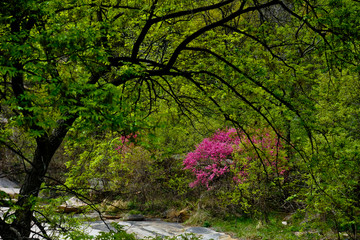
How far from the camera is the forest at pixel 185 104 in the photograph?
2.85 m

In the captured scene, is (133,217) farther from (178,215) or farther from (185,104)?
(185,104)

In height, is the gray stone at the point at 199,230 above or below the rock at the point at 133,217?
below

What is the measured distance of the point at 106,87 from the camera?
2873 mm

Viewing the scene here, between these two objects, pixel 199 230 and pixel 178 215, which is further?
pixel 178 215

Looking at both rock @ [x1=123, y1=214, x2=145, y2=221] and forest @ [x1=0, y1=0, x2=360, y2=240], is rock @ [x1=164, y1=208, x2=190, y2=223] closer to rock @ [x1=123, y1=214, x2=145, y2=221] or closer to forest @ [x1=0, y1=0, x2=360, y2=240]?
forest @ [x1=0, y1=0, x2=360, y2=240]

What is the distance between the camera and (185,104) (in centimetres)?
592

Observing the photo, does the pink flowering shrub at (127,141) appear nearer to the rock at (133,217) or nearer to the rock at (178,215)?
the rock at (133,217)

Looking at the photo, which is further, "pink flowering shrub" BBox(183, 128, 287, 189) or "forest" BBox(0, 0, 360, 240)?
"pink flowering shrub" BBox(183, 128, 287, 189)

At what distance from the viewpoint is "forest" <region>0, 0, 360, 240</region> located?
2.85 metres

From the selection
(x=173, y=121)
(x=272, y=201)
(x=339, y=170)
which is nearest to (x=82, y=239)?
(x=173, y=121)

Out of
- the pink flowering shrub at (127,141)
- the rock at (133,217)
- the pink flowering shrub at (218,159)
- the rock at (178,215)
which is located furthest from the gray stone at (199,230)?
the pink flowering shrub at (127,141)

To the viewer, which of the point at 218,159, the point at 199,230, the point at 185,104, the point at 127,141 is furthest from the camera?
the point at 218,159

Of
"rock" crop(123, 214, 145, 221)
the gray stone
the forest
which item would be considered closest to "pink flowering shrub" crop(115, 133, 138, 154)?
the forest

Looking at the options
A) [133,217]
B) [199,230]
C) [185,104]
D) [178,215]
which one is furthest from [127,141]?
[178,215]
